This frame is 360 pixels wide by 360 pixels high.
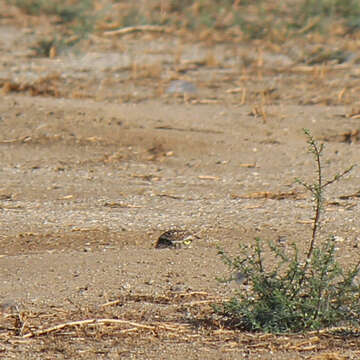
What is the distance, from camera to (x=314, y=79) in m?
10.1

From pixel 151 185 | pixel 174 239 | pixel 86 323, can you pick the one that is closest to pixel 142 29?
pixel 151 185

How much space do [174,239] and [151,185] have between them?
4.50 feet

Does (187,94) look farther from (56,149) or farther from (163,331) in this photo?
(163,331)

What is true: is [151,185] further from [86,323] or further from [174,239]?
[86,323]

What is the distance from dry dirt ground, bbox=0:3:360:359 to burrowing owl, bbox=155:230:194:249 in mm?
65

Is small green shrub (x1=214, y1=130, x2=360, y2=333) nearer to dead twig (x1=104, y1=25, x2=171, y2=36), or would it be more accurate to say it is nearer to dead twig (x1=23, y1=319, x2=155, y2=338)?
dead twig (x1=23, y1=319, x2=155, y2=338)

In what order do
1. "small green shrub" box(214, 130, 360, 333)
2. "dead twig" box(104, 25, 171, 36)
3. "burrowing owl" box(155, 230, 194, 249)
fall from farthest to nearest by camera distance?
1. "dead twig" box(104, 25, 171, 36)
2. "burrowing owl" box(155, 230, 194, 249)
3. "small green shrub" box(214, 130, 360, 333)

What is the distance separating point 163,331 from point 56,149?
371 centimetres

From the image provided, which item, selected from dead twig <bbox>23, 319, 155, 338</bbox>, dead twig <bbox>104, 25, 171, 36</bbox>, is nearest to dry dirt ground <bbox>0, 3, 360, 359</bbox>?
dead twig <bbox>23, 319, 155, 338</bbox>

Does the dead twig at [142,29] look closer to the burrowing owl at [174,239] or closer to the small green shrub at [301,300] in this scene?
the burrowing owl at [174,239]

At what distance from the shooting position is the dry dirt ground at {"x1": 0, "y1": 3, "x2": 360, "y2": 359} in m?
4.02

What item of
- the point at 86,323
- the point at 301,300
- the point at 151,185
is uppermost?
the point at 301,300

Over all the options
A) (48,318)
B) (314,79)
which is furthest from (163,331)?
(314,79)

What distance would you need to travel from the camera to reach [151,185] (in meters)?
6.61
